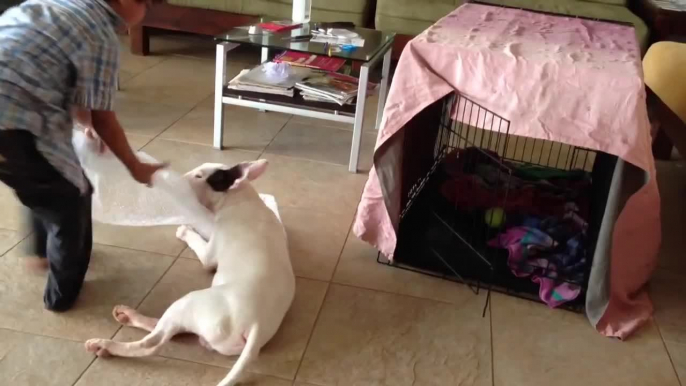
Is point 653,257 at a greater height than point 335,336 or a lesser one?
greater

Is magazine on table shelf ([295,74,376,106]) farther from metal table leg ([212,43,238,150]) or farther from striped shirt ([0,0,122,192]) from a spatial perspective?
striped shirt ([0,0,122,192])

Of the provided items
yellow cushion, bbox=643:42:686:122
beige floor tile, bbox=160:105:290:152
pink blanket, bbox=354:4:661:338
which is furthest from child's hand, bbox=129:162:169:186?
yellow cushion, bbox=643:42:686:122

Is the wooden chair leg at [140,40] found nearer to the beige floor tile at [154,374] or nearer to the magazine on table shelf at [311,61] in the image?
the magazine on table shelf at [311,61]

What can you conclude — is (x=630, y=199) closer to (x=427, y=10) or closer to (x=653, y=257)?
(x=653, y=257)

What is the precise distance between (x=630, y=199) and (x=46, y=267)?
146 cm

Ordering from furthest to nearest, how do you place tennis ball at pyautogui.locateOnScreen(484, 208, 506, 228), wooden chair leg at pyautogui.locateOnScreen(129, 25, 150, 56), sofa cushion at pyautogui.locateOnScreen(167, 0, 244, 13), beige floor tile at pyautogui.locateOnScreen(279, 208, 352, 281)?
wooden chair leg at pyautogui.locateOnScreen(129, 25, 150, 56), sofa cushion at pyautogui.locateOnScreen(167, 0, 244, 13), tennis ball at pyautogui.locateOnScreen(484, 208, 506, 228), beige floor tile at pyautogui.locateOnScreen(279, 208, 352, 281)

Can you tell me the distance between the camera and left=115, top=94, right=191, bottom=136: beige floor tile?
→ 273cm

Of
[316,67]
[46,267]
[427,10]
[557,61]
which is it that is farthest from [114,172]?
[427,10]

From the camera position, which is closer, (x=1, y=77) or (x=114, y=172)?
(x=1, y=77)

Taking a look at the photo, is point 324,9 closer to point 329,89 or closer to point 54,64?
point 329,89

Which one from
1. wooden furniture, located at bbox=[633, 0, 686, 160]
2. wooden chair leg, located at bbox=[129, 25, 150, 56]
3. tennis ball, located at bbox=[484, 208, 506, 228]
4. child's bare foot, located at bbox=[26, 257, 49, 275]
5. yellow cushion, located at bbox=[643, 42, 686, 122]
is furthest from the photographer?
wooden chair leg, located at bbox=[129, 25, 150, 56]

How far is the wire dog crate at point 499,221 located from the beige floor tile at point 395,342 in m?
0.16

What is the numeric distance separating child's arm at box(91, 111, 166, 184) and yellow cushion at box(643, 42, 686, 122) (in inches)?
74.6

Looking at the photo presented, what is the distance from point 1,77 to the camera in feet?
4.23
